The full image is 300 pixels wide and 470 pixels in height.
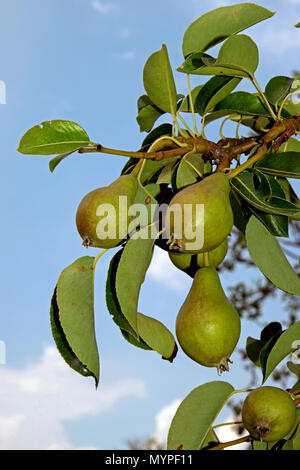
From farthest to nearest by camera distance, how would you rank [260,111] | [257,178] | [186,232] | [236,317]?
[260,111], [257,178], [236,317], [186,232]

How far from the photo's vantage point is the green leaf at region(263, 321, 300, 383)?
1.22 m

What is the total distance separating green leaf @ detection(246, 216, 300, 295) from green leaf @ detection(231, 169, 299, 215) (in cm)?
11

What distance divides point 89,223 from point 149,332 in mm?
279

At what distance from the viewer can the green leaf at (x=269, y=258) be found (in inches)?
45.9

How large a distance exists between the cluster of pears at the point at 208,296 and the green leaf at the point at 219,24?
379 mm

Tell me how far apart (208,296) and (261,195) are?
24 cm

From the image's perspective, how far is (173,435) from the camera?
3.93 feet

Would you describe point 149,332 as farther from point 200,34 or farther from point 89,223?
point 200,34

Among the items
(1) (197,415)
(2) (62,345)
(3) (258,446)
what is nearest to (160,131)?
(2) (62,345)

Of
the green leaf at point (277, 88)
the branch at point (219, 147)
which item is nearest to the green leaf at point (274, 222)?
the branch at point (219, 147)

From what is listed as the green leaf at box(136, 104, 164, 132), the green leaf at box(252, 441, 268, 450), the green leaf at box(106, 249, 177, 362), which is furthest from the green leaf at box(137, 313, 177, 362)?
the green leaf at box(136, 104, 164, 132)

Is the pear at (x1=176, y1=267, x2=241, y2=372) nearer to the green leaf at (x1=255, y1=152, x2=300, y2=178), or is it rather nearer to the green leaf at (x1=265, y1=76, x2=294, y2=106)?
the green leaf at (x1=255, y1=152, x2=300, y2=178)

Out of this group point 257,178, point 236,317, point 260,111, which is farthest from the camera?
point 260,111
